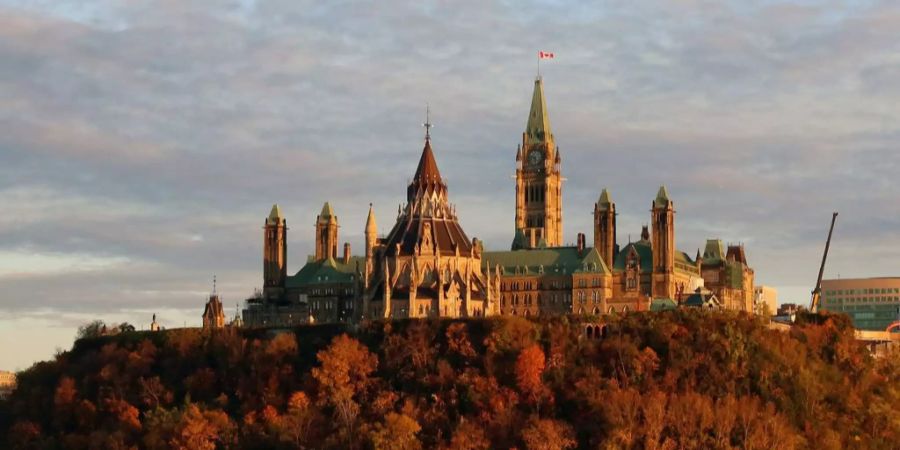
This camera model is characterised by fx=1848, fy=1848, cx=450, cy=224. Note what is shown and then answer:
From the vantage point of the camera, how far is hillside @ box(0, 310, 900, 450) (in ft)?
508

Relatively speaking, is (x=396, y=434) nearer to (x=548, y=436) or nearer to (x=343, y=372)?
(x=548, y=436)

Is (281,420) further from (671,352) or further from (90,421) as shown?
(671,352)

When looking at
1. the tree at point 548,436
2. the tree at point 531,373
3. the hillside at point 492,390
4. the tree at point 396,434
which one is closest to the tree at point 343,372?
the hillside at point 492,390

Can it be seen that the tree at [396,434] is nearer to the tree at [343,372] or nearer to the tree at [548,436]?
the tree at [343,372]

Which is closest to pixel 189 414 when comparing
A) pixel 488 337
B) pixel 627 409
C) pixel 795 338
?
pixel 488 337

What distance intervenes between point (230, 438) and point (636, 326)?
39.4 m

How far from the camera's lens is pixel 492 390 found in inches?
6417

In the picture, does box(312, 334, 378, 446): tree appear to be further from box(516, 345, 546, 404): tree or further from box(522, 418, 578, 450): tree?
box(522, 418, 578, 450): tree

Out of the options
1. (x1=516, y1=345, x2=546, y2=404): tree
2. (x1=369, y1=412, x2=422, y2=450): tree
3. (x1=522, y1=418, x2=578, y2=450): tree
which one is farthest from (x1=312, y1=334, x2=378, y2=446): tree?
(x1=522, y1=418, x2=578, y2=450): tree

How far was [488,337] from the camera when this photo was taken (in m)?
171

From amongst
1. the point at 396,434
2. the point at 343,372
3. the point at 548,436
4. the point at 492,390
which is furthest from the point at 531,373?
the point at 343,372

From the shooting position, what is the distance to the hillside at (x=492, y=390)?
15475cm

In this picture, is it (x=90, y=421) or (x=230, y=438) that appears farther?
(x=90, y=421)

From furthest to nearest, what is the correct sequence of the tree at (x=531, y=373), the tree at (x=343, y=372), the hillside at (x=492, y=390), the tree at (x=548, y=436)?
the tree at (x=343, y=372) < the tree at (x=531, y=373) < the hillside at (x=492, y=390) < the tree at (x=548, y=436)
